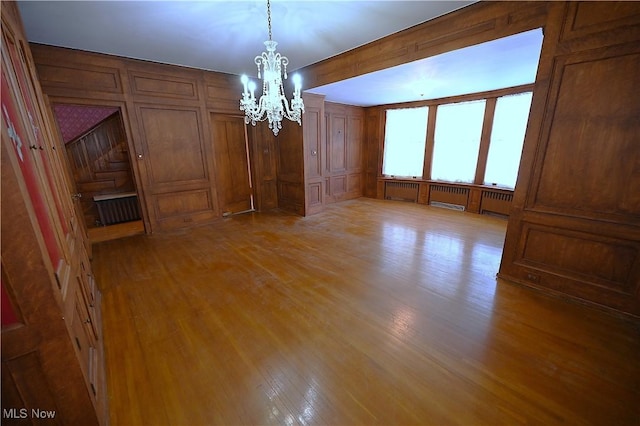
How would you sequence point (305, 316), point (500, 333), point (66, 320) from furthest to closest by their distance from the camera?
1. point (305, 316)
2. point (500, 333)
3. point (66, 320)

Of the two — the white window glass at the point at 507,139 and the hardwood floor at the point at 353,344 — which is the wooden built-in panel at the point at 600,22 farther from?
the white window glass at the point at 507,139

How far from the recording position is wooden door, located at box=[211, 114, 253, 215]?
518cm

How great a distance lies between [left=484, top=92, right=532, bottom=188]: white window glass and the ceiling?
→ 56cm

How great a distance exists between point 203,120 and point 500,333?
5330 mm

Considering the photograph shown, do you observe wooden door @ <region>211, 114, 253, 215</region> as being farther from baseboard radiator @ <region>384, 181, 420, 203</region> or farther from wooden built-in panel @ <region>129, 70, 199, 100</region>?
baseboard radiator @ <region>384, 181, 420, 203</region>

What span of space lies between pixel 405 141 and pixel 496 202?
2.52 metres

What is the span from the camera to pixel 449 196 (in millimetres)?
5934

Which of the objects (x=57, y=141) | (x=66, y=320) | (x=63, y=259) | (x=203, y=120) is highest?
(x=203, y=120)

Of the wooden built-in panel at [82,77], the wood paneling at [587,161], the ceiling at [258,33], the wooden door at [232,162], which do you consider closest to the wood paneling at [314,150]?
the ceiling at [258,33]

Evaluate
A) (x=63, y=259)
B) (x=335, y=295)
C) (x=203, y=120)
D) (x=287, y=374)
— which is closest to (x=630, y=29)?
(x=335, y=295)

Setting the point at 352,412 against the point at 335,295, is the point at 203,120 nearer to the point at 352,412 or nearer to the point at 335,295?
the point at 335,295

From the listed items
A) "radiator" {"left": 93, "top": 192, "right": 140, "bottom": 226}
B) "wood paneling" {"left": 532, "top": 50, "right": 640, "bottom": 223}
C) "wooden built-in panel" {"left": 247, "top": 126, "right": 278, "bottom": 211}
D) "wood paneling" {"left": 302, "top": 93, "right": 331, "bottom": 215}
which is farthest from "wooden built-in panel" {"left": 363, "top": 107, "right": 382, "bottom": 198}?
"radiator" {"left": 93, "top": 192, "right": 140, "bottom": 226}

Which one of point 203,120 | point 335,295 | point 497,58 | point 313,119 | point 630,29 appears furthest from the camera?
point 313,119

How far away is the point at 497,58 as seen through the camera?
308 cm
